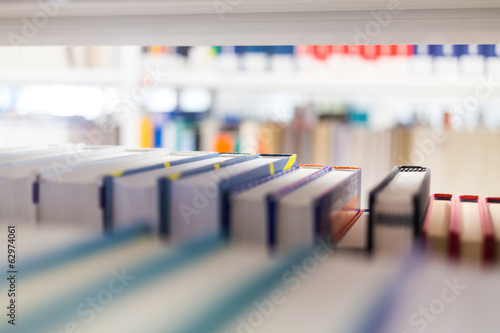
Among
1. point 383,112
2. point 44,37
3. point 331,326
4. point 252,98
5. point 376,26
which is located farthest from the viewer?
point 252,98

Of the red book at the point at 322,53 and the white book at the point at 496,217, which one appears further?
the red book at the point at 322,53

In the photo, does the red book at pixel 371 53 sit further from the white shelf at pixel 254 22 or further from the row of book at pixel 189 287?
the row of book at pixel 189 287

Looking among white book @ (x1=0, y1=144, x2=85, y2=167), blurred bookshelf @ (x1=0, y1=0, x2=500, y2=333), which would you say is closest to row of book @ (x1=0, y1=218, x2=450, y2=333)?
white book @ (x1=0, y1=144, x2=85, y2=167)

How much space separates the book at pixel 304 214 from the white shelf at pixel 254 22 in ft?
0.67

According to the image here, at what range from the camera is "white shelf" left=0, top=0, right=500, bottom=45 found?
58 centimetres

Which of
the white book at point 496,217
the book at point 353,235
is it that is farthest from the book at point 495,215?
the book at point 353,235

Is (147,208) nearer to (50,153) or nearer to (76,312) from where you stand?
(76,312)

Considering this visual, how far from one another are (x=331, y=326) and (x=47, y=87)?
8.66ft

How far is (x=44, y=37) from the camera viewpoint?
721mm

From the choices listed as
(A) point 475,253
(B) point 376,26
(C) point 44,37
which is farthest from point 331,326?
(C) point 44,37

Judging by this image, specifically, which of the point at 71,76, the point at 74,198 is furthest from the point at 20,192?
the point at 71,76

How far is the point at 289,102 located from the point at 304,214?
7.41ft

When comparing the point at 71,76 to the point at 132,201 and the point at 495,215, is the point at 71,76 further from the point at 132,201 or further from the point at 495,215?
the point at 495,215

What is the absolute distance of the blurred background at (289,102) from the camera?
2.01 meters
